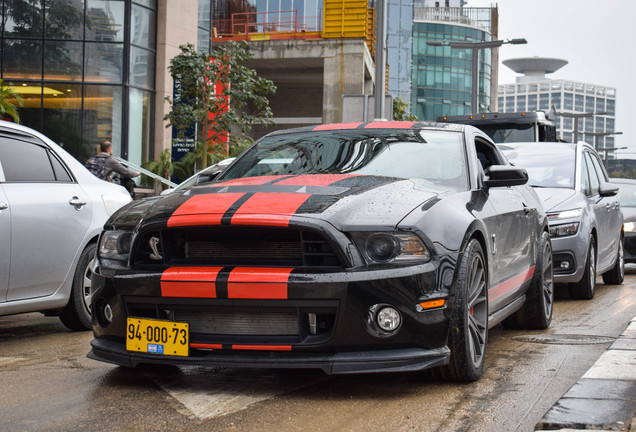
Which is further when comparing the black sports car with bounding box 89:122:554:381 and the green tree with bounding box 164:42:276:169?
the green tree with bounding box 164:42:276:169

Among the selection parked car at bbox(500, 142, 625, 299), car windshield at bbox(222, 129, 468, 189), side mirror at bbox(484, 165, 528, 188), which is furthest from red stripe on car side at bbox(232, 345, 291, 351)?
parked car at bbox(500, 142, 625, 299)

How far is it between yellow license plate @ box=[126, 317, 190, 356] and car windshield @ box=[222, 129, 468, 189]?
4.75 ft

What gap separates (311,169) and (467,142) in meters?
1.11

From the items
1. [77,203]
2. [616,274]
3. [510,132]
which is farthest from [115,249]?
[510,132]

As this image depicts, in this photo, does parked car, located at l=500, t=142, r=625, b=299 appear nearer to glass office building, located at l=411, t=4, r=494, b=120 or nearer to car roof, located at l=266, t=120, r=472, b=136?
car roof, located at l=266, t=120, r=472, b=136

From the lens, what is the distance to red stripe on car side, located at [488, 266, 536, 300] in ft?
18.6

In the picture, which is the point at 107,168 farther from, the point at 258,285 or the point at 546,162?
the point at 258,285

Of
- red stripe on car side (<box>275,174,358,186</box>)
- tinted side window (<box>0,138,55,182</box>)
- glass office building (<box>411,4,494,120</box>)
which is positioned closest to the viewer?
red stripe on car side (<box>275,174,358,186</box>)

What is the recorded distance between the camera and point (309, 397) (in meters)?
4.67

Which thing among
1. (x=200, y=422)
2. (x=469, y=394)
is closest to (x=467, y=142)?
(x=469, y=394)

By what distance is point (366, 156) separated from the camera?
5.92m

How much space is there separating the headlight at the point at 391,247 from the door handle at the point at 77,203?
3.08 meters

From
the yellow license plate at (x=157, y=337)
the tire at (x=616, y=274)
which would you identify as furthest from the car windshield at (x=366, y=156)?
the tire at (x=616, y=274)

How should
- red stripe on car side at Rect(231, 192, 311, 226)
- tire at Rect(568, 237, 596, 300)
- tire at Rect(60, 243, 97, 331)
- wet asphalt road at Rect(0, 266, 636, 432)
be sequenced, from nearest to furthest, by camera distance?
wet asphalt road at Rect(0, 266, 636, 432) < red stripe on car side at Rect(231, 192, 311, 226) < tire at Rect(60, 243, 97, 331) < tire at Rect(568, 237, 596, 300)
